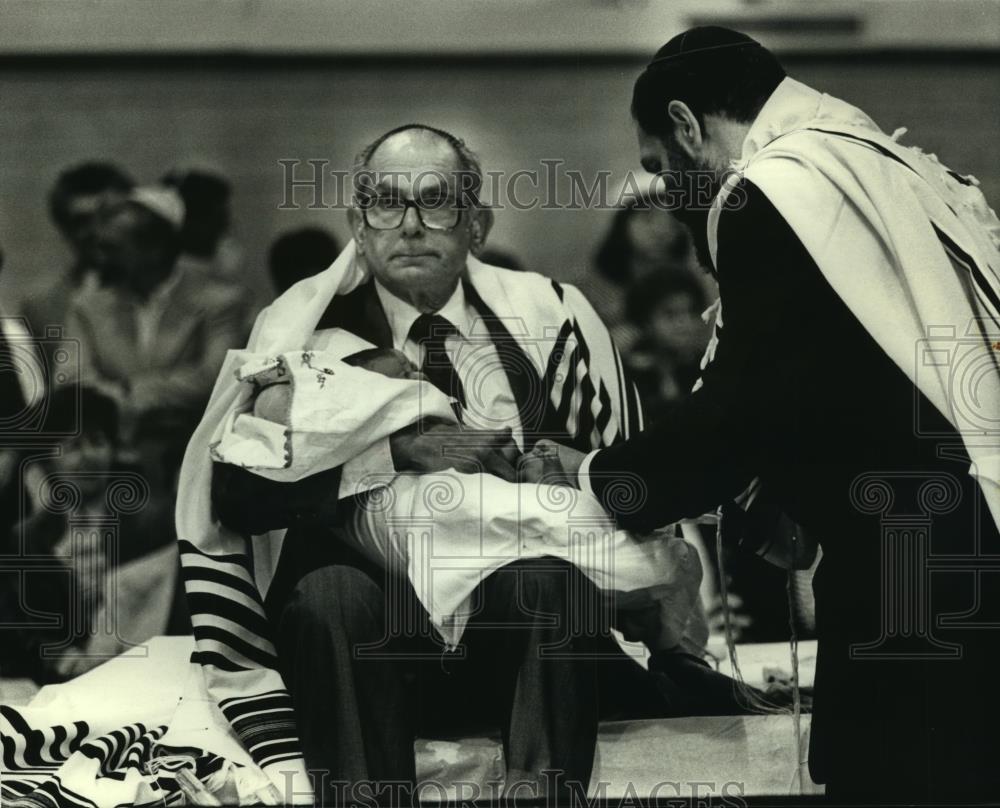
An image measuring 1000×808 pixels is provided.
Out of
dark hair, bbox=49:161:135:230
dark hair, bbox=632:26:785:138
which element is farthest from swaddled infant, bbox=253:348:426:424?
dark hair, bbox=632:26:785:138

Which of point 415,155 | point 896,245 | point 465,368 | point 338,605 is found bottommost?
point 338,605

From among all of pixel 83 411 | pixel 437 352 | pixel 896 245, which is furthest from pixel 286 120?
pixel 896 245

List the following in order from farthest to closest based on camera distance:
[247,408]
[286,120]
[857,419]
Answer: [286,120], [247,408], [857,419]

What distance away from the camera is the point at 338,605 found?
Answer: 4379 millimetres

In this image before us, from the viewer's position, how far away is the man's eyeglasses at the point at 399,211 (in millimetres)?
4477

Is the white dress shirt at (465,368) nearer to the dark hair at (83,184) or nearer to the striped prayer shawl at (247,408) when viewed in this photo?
the striped prayer shawl at (247,408)

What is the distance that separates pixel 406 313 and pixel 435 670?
3.99ft

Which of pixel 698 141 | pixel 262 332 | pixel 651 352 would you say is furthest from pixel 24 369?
pixel 698 141

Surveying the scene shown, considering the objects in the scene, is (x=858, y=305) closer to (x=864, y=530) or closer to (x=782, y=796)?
(x=864, y=530)

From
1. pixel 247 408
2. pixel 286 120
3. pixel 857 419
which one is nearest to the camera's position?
pixel 857 419

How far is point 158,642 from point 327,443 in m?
0.92

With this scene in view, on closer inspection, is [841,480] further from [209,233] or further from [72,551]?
[72,551]

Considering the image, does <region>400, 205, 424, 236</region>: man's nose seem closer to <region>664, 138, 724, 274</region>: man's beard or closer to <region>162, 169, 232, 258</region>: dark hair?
<region>162, 169, 232, 258</region>: dark hair

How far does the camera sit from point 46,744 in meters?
4.45
